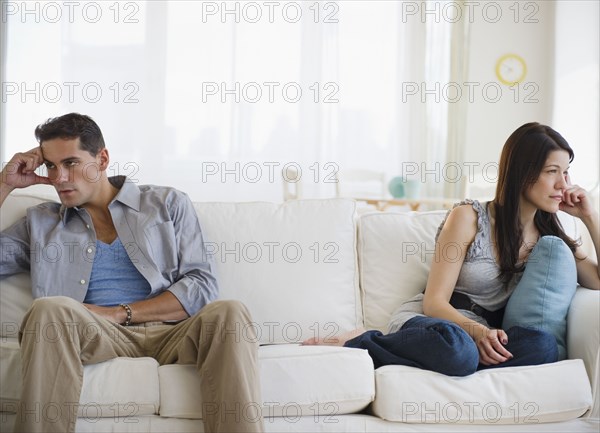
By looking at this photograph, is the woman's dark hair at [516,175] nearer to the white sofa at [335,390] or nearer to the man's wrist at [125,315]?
the white sofa at [335,390]

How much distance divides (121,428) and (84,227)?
0.75 meters

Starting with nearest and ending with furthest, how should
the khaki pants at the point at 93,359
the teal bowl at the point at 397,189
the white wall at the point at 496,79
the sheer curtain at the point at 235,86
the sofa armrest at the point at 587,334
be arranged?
1. the khaki pants at the point at 93,359
2. the sofa armrest at the point at 587,334
3. the teal bowl at the point at 397,189
4. the sheer curtain at the point at 235,86
5. the white wall at the point at 496,79

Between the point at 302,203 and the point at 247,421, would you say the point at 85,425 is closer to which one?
the point at 247,421

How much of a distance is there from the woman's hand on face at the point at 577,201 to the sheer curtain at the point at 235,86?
3.68 metres

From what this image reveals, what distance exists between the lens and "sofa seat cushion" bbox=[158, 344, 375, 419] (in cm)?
200

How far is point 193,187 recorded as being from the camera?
631cm

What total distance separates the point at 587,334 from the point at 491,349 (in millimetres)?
292

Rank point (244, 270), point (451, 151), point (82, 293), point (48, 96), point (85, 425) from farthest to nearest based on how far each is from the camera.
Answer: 1. point (451, 151)
2. point (48, 96)
3. point (244, 270)
4. point (82, 293)
5. point (85, 425)

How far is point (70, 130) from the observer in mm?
2455

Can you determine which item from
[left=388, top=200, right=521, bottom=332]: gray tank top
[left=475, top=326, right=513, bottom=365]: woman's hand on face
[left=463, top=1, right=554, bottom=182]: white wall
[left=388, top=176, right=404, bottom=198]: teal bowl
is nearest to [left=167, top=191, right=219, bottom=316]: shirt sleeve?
[left=388, top=200, right=521, bottom=332]: gray tank top

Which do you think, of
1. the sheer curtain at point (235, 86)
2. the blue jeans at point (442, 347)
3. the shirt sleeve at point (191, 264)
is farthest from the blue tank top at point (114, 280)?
the sheer curtain at point (235, 86)

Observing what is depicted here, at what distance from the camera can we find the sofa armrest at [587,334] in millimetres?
2137

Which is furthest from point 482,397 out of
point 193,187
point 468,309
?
point 193,187

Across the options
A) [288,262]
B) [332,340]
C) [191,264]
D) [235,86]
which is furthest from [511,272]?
[235,86]
